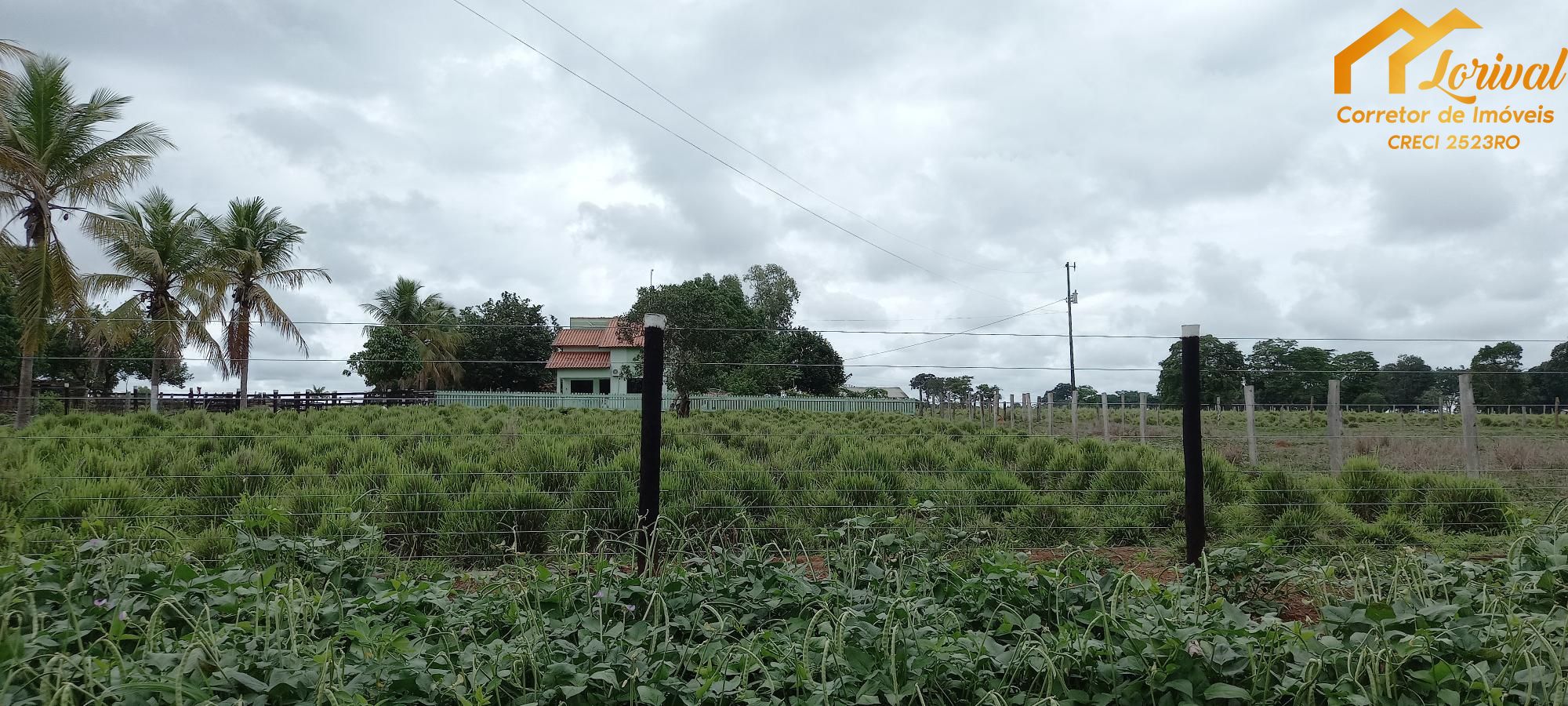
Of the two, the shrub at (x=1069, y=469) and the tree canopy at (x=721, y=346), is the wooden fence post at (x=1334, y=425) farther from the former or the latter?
the tree canopy at (x=721, y=346)

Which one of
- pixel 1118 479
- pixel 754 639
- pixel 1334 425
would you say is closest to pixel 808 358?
pixel 1334 425

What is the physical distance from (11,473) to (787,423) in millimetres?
8699

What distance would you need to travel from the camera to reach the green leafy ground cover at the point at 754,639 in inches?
65.5

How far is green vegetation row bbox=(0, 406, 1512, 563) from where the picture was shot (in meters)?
4.28

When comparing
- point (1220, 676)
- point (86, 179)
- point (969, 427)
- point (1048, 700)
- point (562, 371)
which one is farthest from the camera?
point (562, 371)

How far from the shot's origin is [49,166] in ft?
42.8

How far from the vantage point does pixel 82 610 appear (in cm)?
210

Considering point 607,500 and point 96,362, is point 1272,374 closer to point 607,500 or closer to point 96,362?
point 607,500

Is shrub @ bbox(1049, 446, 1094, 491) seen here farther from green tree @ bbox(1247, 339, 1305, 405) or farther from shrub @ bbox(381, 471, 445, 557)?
shrub @ bbox(381, 471, 445, 557)

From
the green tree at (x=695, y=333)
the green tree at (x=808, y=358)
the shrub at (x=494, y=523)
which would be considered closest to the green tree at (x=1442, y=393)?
the shrub at (x=494, y=523)

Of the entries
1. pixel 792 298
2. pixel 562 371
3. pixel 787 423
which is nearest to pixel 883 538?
pixel 787 423

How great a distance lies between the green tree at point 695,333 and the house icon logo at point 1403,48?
1356cm

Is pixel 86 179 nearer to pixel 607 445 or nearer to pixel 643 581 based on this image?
pixel 607 445

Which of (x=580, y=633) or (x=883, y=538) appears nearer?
(x=580, y=633)
